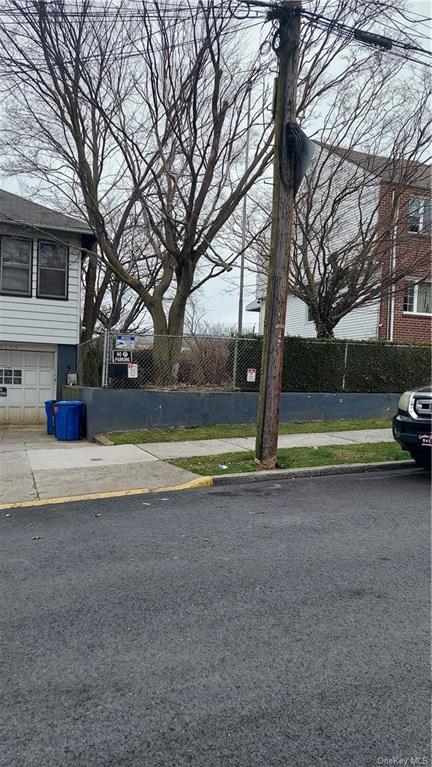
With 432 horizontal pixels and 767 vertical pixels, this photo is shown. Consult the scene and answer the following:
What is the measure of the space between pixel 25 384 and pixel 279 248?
10395 millimetres

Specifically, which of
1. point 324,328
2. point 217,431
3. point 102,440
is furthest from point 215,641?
point 324,328

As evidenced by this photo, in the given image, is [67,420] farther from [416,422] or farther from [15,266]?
[416,422]

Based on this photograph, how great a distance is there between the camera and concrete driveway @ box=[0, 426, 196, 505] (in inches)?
281

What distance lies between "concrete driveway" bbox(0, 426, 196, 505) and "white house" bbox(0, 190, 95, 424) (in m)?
5.18

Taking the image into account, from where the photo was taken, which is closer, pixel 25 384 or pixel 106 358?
pixel 106 358

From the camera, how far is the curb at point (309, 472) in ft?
25.0

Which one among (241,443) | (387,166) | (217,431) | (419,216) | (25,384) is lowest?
(241,443)

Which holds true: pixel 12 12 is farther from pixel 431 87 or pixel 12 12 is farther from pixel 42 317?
pixel 431 87

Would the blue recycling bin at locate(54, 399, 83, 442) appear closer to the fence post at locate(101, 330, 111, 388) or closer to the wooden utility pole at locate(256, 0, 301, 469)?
the fence post at locate(101, 330, 111, 388)

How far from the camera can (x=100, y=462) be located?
8.84m

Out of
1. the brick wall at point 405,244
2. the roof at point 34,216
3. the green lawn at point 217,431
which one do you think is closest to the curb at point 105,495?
the green lawn at point 217,431

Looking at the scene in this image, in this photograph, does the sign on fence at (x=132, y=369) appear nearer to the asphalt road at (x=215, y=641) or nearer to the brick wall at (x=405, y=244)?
the asphalt road at (x=215, y=641)

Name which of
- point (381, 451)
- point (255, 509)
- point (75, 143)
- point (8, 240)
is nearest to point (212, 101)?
point (75, 143)

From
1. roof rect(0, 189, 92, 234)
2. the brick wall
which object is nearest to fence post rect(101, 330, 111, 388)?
roof rect(0, 189, 92, 234)
